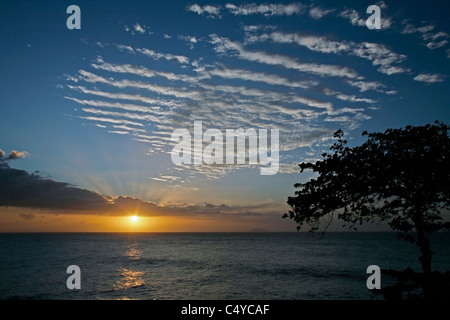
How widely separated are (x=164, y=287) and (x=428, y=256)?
99.3 ft

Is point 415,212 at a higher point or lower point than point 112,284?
higher

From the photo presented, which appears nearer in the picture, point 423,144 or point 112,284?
point 423,144

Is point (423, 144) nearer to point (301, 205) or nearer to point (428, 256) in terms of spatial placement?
point (428, 256)

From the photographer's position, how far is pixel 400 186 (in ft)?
35.0

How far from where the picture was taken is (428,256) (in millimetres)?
10430

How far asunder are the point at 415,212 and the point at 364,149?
308 centimetres

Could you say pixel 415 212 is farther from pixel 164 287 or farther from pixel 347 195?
pixel 164 287
